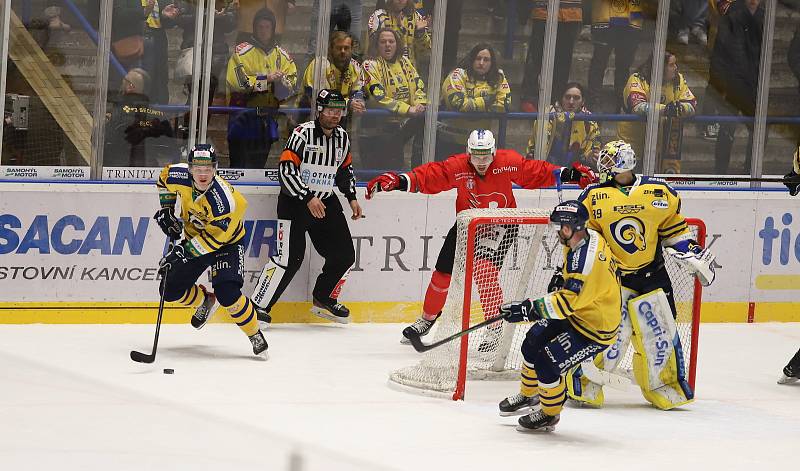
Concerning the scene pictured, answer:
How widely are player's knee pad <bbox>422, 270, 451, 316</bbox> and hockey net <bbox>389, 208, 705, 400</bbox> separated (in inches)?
22.3

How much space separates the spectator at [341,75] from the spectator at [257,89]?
142 mm

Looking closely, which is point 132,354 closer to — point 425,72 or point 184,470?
point 184,470

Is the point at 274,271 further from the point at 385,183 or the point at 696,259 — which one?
the point at 696,259

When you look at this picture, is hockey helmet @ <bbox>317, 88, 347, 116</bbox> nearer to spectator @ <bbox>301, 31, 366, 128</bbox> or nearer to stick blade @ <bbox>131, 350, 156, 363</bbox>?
spectator @ <bbox>301, 31, 366, 128</bbox>

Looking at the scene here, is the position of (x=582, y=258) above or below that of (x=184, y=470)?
above

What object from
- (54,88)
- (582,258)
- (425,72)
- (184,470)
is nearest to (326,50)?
(425,72)

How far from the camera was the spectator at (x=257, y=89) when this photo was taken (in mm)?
8203

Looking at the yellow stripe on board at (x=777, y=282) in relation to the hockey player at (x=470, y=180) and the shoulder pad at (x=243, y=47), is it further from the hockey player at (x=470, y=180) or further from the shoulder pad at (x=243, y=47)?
the shoulder pad at (x=243, y=47)

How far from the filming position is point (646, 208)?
6.61m

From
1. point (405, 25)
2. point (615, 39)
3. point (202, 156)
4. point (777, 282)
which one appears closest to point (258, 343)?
point (202, 156)

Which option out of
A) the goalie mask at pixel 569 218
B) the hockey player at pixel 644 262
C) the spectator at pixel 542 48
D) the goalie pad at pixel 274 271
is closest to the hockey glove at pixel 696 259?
the hockey player at pixel 644 262

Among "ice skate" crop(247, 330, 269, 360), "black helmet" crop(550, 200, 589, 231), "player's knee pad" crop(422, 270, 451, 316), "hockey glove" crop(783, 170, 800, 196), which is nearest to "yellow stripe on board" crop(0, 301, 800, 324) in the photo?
"player's knee pad" crop(422, 270, 451, 316)

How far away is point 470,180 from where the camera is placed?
7570 millimetres

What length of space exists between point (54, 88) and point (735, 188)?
14.2ft
